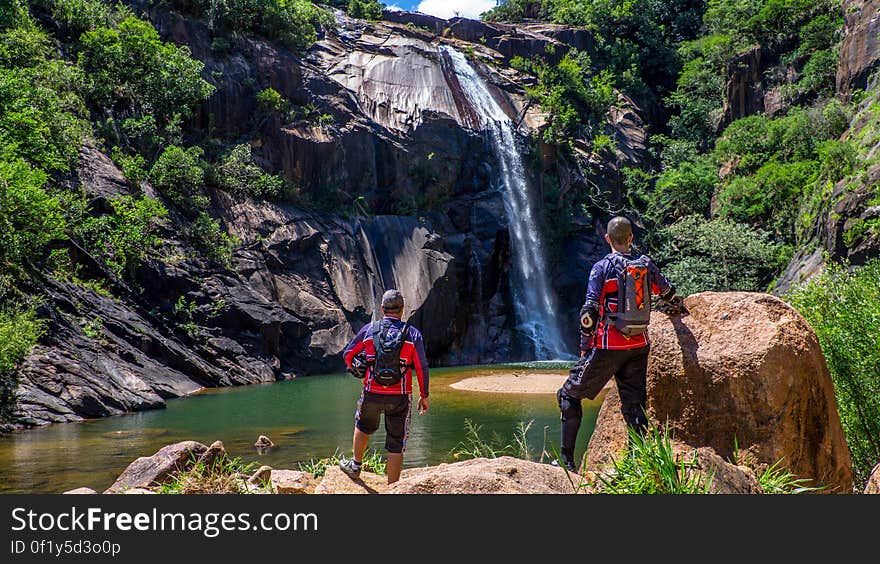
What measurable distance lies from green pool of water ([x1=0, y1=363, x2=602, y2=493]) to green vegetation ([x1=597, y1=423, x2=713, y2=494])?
654 centimetres

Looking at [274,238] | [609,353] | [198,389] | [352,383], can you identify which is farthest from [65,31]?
[609,353]

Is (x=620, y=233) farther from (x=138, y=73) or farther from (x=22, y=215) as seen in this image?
(x=138, y=73)

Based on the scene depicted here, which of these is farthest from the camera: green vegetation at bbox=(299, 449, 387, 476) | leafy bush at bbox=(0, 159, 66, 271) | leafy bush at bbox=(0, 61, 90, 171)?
leafy bush at bbox=(0, 61, 90, 171)

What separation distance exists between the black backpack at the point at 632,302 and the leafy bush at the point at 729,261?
80.4ft

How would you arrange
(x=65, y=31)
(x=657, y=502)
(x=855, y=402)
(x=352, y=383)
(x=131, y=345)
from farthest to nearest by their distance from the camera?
(x=65, y=31)
(x=352, y=383)
(x=131, y=345)
(x=855, y=402)
(x=657, y=502)

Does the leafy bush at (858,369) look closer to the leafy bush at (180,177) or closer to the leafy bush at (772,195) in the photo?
→ the leafy bush at (772,195)

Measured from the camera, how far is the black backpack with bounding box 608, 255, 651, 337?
591 centimetres

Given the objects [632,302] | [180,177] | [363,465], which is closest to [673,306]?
[632,302]

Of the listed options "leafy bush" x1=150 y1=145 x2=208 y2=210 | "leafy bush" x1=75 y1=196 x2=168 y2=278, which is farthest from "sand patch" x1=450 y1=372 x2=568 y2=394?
"leafy bush" x1=150 y1=145 x2=208 y2=210

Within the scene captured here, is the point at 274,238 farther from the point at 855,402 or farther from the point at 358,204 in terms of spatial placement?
the point at 855,402

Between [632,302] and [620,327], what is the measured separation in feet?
0.76

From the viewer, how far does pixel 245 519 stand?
11.7 feet

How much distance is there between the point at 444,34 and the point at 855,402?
40.8 m

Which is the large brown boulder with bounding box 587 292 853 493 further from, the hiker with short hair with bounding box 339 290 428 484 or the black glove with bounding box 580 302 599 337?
the hiker with short hair with bounding box 339 290 428 484
